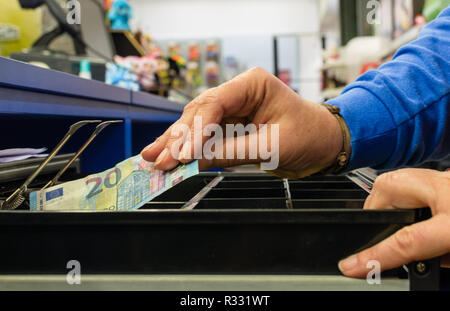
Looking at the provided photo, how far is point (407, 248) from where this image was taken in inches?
15.5

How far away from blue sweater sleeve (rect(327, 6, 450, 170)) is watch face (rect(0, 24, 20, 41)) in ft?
4.81

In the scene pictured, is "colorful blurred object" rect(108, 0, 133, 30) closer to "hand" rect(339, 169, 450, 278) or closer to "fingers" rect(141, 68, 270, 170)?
Result: "fingers" rect(141, 68, 270, 170)

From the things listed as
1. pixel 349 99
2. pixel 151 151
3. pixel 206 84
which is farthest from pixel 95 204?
pixel 206 84

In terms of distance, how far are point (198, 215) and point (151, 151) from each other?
21 centimetres

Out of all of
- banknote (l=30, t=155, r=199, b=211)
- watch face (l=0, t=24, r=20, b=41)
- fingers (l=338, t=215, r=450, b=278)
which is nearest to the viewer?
fingers (l=338, t=215, r=450, b=278)

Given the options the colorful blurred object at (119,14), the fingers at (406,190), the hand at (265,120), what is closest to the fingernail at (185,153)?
the hand at (265,120)

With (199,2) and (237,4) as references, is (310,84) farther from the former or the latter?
(199,2)

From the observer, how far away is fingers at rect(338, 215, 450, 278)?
396mm

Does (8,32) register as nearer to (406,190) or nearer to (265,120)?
(265,120)

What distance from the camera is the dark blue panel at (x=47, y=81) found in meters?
0.66

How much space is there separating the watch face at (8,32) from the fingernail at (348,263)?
67.4 inches

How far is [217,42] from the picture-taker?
20.5ft

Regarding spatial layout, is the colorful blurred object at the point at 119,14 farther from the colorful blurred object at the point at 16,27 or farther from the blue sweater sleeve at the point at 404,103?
the blue sweater sleeve at the point at 404,103

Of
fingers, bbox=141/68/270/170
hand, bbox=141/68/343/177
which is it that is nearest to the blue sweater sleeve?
hand, bbox=141/68/343/177
